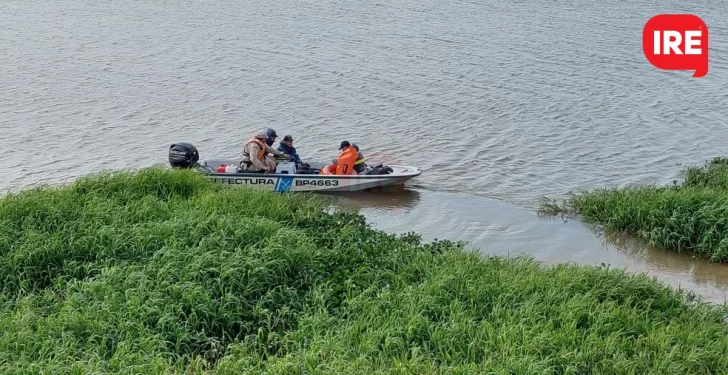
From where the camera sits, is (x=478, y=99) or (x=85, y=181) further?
(x=478, y=99)

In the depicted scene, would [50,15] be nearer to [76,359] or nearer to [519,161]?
[519,161]

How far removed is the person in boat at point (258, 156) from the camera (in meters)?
15.3

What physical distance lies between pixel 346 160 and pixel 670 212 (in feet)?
20.6

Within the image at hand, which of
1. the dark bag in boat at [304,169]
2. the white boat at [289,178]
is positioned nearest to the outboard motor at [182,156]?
the white boat at [289,178]

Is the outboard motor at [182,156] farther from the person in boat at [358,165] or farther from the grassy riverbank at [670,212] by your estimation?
the grassy riverbank at [670,212]

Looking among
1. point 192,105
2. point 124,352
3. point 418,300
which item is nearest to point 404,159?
point 192,105

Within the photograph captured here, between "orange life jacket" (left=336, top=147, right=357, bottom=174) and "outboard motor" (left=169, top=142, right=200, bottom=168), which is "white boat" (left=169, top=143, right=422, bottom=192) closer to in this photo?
"outboard motor" (left=169, top=142, right=200, bottom=168)

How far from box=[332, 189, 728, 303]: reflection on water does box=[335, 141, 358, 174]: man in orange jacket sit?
517 mm

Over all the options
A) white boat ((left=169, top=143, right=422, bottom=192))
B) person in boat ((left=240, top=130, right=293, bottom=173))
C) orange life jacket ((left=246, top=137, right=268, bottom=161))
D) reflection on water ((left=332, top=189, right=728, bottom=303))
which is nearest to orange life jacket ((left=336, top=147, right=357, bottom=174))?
white boat ((left=169, top=143, right=422, bottom=192))

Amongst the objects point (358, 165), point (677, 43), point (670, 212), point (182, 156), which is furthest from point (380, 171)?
point (677, 43)

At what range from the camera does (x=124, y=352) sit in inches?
294

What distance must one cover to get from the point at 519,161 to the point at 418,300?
396 inches

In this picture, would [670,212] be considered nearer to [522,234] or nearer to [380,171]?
[522,234]

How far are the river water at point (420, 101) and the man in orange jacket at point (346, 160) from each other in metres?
0.61
